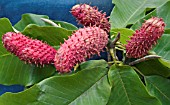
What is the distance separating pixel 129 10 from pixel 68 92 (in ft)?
0.95

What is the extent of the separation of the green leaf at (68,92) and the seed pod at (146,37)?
8 centimetres

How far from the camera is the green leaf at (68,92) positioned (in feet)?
2.18

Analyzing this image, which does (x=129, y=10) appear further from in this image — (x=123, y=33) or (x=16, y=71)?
(x=16, y=71)

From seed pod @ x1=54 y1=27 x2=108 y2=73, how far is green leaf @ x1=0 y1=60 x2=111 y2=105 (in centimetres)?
7

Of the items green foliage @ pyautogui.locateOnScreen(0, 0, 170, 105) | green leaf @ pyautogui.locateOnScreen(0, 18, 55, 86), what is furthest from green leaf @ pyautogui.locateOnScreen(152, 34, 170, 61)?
green leaf @ pyautogui.locateOnScreen(0, 18, 55, 86)

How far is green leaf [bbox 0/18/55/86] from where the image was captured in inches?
30.6

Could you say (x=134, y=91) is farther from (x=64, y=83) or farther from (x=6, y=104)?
(x=6, y=104)

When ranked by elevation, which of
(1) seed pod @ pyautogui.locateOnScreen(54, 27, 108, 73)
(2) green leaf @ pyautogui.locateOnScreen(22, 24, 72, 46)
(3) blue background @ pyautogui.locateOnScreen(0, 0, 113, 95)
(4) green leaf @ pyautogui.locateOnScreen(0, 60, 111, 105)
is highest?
(3) blue background @ pyautogui.locateOnScreen(0, 0, 113, 95)

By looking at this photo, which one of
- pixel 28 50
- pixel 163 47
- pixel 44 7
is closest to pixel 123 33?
pixel 163 47

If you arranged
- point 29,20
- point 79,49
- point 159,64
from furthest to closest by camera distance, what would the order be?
point 29,20 < point 159,64 < point 79,49

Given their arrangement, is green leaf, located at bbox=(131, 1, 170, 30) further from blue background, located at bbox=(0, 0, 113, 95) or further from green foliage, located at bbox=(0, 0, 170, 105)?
blue background, located at bbox=(0, 0, 113, 95)

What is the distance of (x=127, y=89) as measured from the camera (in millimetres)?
697

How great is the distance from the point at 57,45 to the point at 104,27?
0.14m

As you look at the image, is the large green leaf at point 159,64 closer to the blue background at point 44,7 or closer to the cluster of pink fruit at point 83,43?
the cluster of pink fruit at point 83,43
